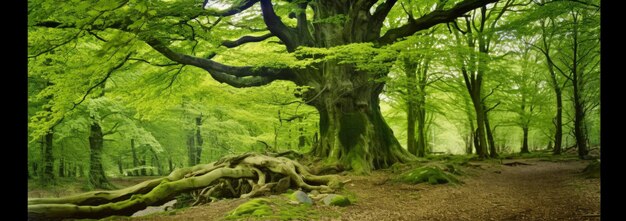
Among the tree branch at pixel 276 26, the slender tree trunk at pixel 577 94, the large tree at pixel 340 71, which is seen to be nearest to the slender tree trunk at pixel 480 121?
the slender tree trunk at pixel 577 94

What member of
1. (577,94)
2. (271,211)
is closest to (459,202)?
(271,211)

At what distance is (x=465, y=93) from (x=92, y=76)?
596 inches

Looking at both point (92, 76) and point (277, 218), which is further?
point (92, 76)

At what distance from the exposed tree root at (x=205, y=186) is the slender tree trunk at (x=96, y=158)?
5.92m

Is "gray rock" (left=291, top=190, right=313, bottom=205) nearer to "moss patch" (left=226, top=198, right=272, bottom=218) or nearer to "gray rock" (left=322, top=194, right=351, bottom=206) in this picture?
"gray rock" (left=322, top=194, right=351, bottom=206)

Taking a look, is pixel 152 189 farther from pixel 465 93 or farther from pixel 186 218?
pixel 465 93

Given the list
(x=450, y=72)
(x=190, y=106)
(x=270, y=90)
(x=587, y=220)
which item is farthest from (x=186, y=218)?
(x=450, y=72)

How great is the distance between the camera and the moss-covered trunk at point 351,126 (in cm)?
859

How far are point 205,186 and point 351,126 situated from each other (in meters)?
4.24

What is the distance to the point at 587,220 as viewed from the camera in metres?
3.86

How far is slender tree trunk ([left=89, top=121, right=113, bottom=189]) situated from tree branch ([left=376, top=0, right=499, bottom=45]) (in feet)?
30.2

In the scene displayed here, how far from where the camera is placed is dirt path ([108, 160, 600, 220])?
4473mm

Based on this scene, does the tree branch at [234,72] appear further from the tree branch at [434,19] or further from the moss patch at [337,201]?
the moss patch at [337,201]

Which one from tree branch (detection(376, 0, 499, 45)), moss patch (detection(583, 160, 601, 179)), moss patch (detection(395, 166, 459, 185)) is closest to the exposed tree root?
moss patch (detection(395, 166, 459, 185))
